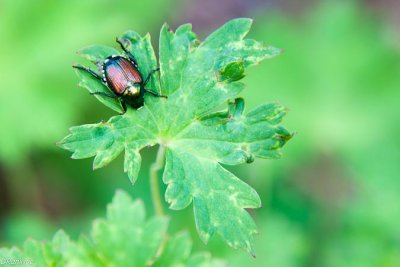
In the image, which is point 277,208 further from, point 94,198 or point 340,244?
point 94,198

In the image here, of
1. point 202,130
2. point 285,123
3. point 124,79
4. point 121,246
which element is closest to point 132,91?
point 124,79

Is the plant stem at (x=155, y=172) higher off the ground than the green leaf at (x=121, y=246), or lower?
higher

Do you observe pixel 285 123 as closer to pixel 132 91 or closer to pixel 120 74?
→ pixel 120 74

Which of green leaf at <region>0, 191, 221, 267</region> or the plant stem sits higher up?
the plant stem

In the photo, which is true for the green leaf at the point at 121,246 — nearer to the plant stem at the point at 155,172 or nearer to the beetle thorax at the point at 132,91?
the plant stem at the point at 155,172

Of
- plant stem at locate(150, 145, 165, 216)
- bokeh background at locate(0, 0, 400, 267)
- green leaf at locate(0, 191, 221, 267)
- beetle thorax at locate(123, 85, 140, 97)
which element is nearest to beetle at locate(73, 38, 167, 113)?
beetle thorax at locate(123, 85, 140, 97)

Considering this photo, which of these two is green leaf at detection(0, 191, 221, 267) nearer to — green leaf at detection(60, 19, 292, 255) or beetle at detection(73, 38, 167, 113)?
green leaf at detection(60, 19, 292, 255)

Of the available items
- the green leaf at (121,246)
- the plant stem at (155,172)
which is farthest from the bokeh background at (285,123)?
the green leaf at (121,246)
